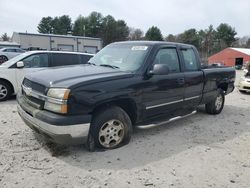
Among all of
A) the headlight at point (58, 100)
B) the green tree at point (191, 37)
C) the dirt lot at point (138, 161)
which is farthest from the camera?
the green tree at point (191, 37)

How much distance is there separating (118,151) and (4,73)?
5.28 meters

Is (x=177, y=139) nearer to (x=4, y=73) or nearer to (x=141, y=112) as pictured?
(x=141, y=112)

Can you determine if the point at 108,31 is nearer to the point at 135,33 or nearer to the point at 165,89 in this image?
the point at 135,33

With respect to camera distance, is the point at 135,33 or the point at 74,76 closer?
the point at 74,76

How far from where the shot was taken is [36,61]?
27.6 ft

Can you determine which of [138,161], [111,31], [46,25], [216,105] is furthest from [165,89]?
[46,25]

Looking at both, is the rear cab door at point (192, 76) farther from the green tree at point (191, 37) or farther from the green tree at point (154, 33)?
the green tree at point (191, 37)

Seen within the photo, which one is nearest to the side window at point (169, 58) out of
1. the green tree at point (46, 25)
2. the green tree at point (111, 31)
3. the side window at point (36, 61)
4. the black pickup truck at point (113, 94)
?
the black pickup truck at point (113, 94)

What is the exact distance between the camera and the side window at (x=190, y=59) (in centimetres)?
581

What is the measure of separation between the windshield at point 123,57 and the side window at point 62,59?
3442 millimetres

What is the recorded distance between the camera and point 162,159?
4141 millimetres

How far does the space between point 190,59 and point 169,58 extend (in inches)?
35.8

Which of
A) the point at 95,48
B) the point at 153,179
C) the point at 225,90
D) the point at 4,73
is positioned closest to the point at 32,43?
the point at 95,48

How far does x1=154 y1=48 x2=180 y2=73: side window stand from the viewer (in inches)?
201
